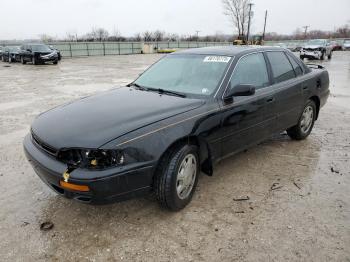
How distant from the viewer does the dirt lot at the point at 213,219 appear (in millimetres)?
2623

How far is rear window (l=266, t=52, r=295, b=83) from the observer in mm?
4398

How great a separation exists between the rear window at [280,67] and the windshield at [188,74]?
95 centimetres

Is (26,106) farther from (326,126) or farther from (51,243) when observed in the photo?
(326,126)

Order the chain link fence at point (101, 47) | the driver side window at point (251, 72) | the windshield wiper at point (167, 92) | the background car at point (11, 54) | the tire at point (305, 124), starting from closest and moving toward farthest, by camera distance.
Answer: the windshield wiper at point (167, 92) → the driver side window at point (251, 72) → the tire at point (305, 124) → the background car at point (11, 54) → the chain link fence at point (101, 47)

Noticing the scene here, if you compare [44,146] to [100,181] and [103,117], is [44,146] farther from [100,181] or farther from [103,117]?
→ [100,181]

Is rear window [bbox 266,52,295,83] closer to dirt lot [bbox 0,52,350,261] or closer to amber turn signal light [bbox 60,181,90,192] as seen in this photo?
dirt lot [bbox 0,52,350,261]

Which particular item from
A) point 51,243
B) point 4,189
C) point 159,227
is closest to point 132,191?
point 159,227

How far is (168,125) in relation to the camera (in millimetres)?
2916

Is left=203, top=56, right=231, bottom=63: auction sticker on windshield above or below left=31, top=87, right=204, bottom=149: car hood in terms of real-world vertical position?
above

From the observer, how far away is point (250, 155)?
4684 millimetres

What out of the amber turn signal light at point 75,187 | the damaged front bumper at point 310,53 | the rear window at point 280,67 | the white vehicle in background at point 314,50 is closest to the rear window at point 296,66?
the rear window at point 280,67

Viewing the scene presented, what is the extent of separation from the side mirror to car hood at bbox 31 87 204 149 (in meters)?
0.38

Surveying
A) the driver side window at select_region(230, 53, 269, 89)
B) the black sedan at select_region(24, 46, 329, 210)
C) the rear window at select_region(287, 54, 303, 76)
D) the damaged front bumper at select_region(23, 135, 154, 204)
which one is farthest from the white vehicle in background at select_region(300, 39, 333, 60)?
the damaged front bumper at select_region(23, 135, 154, 204)

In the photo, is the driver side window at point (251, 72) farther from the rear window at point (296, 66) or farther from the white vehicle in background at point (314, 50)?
the white vehicle in background at point (314, 50)
